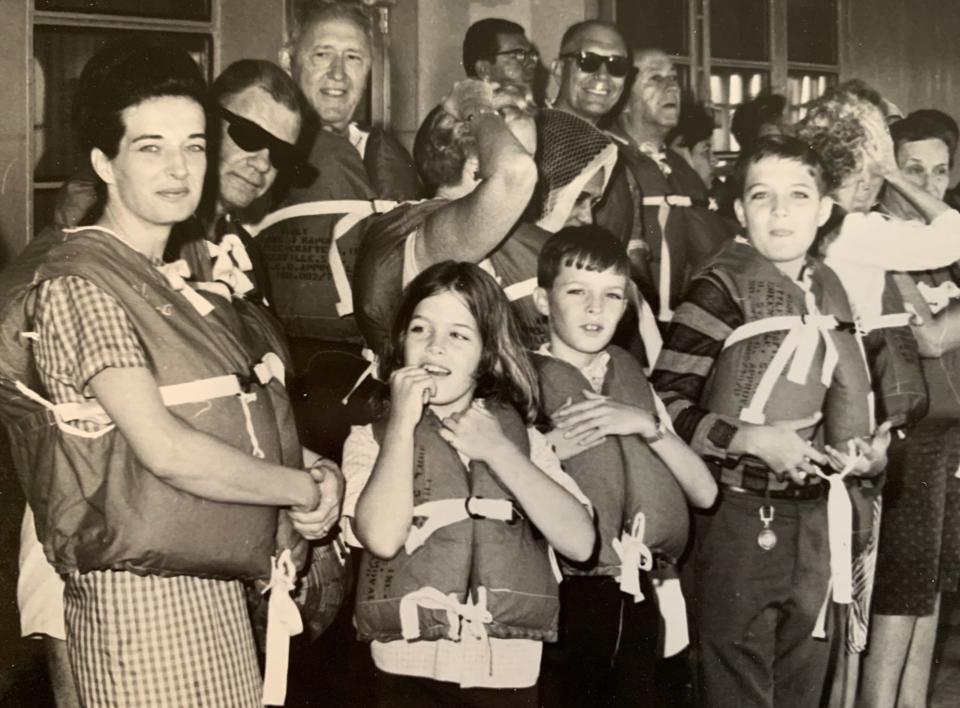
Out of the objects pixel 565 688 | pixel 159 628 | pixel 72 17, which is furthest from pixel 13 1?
pixel 565 688

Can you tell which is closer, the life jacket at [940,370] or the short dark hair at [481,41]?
the short dark hair at [481,41]

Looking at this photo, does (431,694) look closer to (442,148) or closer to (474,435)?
(474,435)

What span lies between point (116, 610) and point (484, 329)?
2.25 ft

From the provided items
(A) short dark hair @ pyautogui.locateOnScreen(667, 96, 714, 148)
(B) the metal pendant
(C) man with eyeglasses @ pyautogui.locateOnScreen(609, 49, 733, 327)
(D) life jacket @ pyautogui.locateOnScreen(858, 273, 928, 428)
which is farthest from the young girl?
(A) short dark hair @ pyautogui.locateOnScreen(667, 96, 714, 148)

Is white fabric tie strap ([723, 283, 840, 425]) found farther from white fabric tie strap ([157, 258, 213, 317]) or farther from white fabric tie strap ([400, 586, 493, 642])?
white fabric tie strap ([157, 258, 213, 317])

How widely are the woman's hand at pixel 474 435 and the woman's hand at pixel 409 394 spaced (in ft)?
0.21

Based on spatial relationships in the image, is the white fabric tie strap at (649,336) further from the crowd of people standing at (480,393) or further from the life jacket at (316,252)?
the life jacket at (316,252)

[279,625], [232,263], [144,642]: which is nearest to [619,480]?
[279,625]

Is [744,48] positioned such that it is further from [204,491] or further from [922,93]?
[204,491]

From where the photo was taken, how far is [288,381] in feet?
6.13

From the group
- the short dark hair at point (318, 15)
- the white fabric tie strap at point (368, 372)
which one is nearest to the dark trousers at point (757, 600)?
the white fabric tie strap at point (368, 372)

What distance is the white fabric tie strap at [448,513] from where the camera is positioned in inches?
68.2

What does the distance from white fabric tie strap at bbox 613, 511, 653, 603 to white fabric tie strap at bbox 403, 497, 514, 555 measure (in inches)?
12.5

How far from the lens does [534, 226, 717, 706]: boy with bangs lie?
6.43 ft
